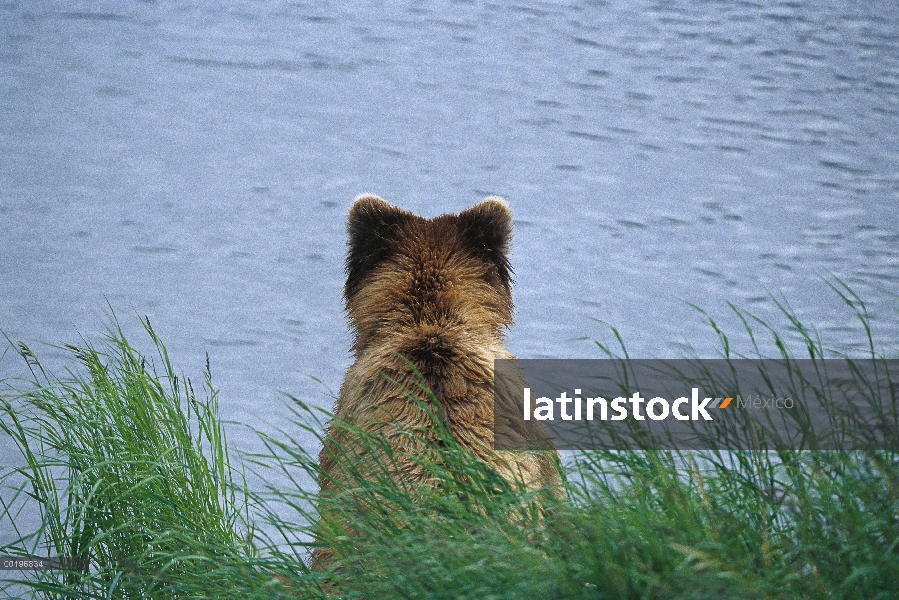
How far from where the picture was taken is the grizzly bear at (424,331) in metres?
2.63

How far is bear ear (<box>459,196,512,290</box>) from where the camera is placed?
3207 mm

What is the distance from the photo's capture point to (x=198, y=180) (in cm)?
827

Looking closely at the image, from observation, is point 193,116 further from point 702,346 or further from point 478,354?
point 478,354

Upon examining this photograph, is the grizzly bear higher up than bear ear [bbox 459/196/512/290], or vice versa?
bear ear [bbox 459/196/512/290]

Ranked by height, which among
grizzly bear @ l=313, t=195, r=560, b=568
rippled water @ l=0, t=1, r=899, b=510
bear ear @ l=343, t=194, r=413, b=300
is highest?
rippled water @ l=0, t=1, r=899, b=510

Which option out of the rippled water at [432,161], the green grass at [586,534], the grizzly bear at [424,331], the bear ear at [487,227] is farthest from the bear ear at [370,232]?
the rippled water at [432,161]

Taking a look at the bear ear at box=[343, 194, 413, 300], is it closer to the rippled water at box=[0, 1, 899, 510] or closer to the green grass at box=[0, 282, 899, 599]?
the green grass at box=[0, 282, 899, 599]

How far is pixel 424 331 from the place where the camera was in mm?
2855

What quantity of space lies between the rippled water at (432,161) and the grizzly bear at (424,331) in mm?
2041

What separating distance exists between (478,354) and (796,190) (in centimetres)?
623

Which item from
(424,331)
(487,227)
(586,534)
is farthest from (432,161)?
(586,534)

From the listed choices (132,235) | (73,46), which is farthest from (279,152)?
(73,46)

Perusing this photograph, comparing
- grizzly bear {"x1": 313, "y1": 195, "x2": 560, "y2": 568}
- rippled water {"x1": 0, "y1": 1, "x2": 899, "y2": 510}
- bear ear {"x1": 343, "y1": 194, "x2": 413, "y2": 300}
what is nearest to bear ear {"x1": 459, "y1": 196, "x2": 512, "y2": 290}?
grizzly bear {"x1": 313, "y1": 195, "x2": 560, "y2": 568}

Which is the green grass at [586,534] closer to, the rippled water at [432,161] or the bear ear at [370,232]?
the bear ear at [370,232]
